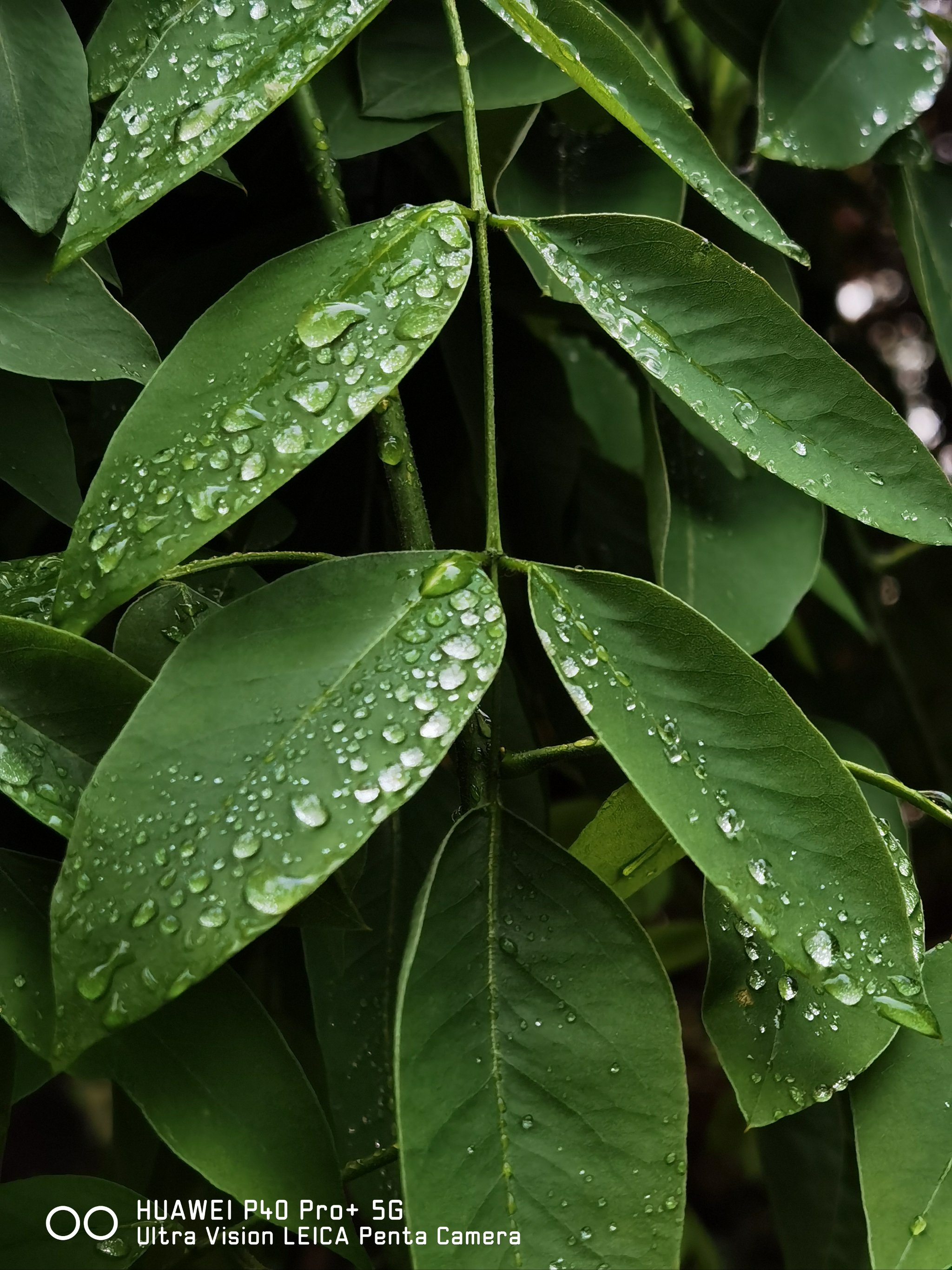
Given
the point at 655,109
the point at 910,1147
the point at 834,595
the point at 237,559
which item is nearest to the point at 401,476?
the point at 237,559

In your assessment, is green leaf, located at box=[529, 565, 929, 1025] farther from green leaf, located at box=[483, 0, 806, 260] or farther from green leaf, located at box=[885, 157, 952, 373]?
green leaf, located at box=[885, 157, 952, 373]

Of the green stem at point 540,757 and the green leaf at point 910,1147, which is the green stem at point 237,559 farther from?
the green leaf at point 910,1147

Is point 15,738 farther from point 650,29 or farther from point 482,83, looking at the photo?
point 650,29

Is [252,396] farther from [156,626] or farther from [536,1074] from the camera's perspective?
[536,1074]

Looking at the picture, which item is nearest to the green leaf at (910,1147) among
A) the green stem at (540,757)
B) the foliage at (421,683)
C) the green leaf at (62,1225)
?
the foliage at (421,683)

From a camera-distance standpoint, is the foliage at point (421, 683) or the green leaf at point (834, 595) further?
the green leaf at point (834, 595)

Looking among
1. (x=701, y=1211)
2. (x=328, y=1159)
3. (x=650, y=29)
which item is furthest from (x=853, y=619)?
(x=701, y=1211)
